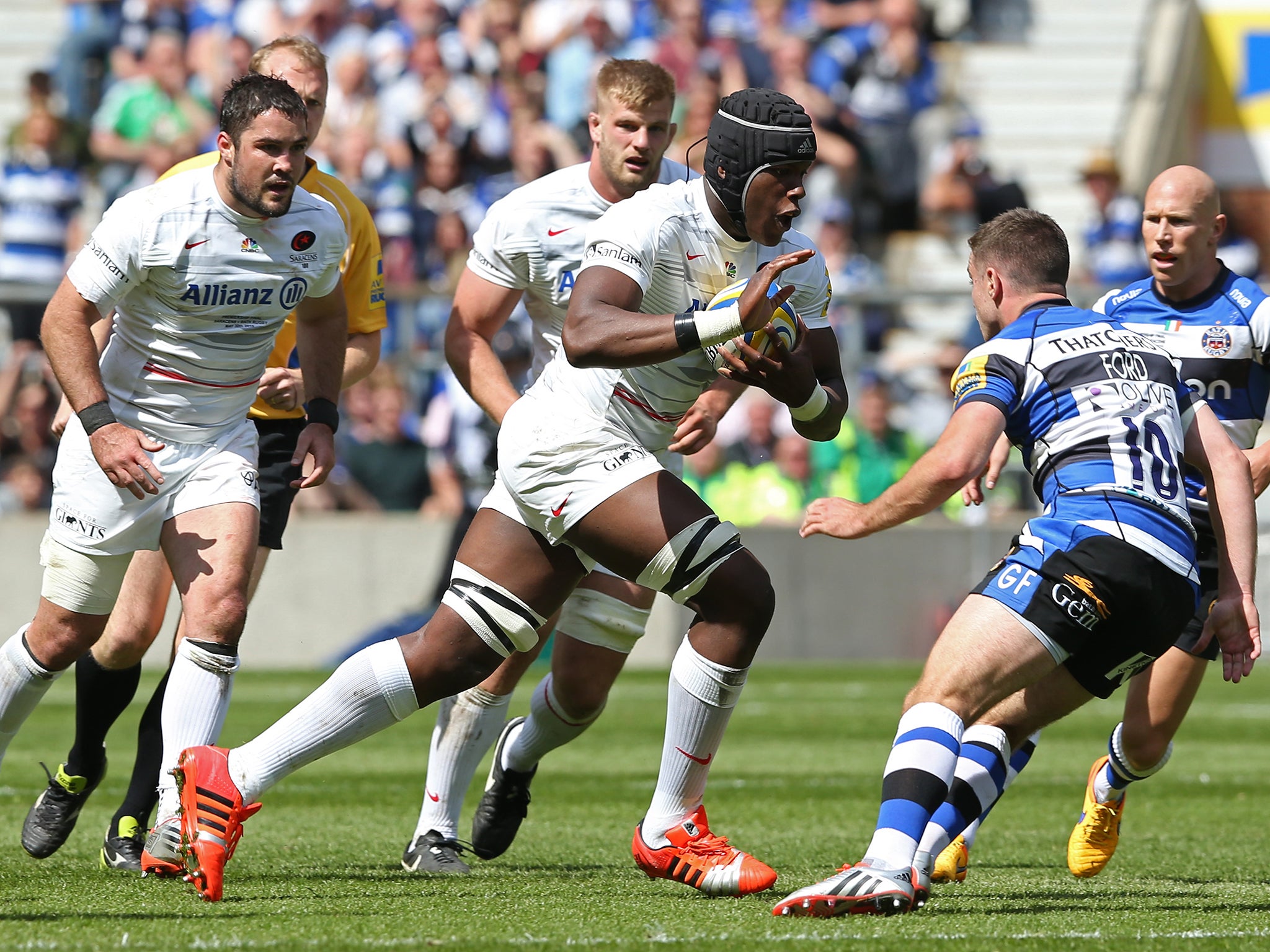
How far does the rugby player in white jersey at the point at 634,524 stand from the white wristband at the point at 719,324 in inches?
Result: 2.8

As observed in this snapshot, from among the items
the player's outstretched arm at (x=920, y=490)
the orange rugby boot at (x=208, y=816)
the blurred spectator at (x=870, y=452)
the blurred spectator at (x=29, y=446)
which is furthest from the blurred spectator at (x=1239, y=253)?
the orange rugby boot at (x=208, y=816)

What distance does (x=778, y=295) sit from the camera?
17.2 ft

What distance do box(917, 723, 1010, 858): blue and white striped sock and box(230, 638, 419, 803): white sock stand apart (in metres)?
1.61

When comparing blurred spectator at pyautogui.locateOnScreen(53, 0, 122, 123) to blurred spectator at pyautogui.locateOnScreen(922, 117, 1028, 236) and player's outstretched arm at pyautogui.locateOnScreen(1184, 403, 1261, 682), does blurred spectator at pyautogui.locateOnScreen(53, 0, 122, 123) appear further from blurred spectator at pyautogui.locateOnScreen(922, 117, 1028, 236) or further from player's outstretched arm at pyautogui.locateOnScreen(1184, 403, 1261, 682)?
player's outstretched arm at pyautogui.locateOnScreen(1184, 403, 1261, 682)

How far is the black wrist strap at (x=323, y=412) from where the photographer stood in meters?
6.51

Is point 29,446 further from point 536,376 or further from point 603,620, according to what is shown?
point 603,620

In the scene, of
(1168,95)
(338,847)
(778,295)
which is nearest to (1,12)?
(1168,95)

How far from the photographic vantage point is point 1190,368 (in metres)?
6.81

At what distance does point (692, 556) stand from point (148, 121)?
13726 mm

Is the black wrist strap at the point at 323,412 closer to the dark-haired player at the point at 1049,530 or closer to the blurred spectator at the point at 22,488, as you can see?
the dark-haired player at the point at 1049,530

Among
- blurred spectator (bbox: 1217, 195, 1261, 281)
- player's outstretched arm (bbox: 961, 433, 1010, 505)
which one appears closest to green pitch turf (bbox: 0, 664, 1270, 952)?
player's outstretched arm (bbox: 961, 433, 1010, 505)

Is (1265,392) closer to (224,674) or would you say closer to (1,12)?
(224,674)

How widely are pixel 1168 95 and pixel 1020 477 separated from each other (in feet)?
23.3

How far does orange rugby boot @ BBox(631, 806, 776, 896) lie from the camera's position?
5625 millimetres
